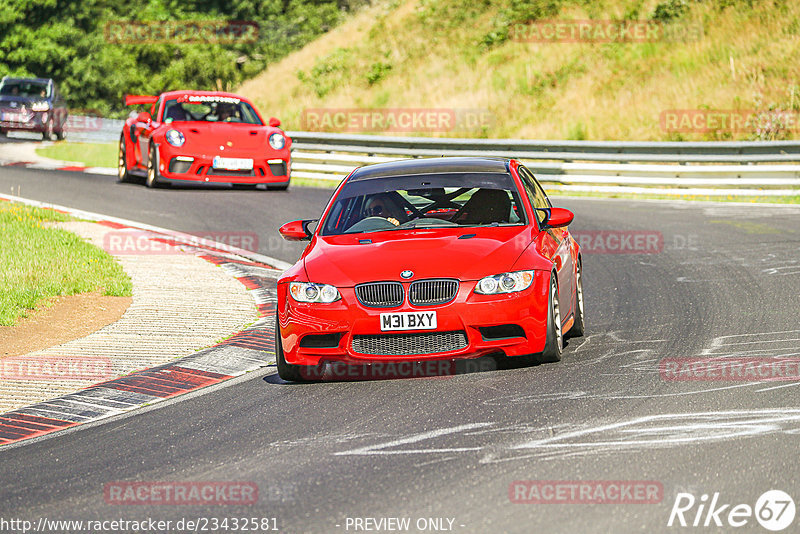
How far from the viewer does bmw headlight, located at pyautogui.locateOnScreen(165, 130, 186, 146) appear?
19.4 meters

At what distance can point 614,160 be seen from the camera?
2225 centimetres

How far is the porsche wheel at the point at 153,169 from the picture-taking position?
20047 mm

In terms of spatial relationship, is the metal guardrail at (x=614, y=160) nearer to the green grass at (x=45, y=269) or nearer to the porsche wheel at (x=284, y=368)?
the green grass at (x=45, y=269)

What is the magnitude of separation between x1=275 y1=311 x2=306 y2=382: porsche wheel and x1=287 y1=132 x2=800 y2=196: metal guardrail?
14176mm

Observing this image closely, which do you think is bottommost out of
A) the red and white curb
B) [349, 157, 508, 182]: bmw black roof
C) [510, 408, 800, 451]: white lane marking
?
the red and white curb

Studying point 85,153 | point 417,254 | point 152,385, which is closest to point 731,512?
point 417,254

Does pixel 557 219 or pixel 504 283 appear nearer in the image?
pixel 504 283

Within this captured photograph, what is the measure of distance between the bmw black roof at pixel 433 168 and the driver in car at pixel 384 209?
202 millimetres

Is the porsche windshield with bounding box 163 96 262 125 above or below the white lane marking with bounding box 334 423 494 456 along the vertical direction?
above

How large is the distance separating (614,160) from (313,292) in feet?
49.8

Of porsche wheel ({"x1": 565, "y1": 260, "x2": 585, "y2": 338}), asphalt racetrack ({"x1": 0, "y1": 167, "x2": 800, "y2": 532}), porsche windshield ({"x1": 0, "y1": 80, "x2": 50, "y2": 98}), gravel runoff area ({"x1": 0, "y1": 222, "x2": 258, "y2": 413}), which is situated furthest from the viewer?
porsche windshield ({"x1": 0, "y1": 80, "x2": 50, "y2": 98})

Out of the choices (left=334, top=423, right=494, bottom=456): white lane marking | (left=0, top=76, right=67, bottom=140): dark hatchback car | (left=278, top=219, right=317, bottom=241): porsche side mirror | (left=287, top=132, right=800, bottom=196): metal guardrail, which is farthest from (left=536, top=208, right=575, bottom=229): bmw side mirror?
(left=0, top=76, right=67, bottom=140): dark hatchback car

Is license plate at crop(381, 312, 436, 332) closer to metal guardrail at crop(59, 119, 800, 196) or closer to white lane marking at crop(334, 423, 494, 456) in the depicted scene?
white lane marking at crop(334, 423, 494, 456)

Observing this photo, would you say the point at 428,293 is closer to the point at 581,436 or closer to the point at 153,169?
the point at 581,436
